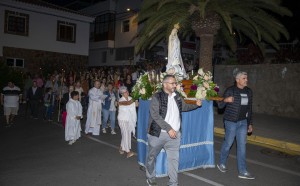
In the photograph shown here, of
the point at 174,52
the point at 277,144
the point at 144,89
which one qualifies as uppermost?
the point at 174,52

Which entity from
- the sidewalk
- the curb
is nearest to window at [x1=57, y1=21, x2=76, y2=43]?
the sidewalk

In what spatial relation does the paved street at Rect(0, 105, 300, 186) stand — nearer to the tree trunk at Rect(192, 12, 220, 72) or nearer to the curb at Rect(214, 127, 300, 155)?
the curb at Rect(214, 127, 300, 155)

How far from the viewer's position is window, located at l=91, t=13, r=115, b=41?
34.5 meters

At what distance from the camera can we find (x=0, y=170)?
247 inches

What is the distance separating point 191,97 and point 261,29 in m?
6.99

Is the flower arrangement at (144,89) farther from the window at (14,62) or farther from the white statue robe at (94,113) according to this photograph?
the window at (14,62)

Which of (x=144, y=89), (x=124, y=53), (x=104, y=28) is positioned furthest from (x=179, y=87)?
(x=104, y=28)

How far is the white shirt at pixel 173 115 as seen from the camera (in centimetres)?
512

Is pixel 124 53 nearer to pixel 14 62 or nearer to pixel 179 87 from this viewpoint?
pixel 14 62

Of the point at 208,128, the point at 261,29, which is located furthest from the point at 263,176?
the point at 261,29

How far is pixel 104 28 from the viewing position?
1399 inches

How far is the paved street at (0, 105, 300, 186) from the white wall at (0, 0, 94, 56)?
1759 cm

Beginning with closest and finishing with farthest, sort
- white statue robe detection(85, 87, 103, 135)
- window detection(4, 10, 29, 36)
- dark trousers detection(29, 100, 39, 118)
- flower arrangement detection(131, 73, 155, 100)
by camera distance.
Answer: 1. flower arrangement detection(131, 73, 155, 100)
2. white statue robe detection(85, 87, 103, 135)
3. dark trousers detection(29, 100, 39, 118)
4. window detection(4, 10, 29, 36)

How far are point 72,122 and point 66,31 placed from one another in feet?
68.0
